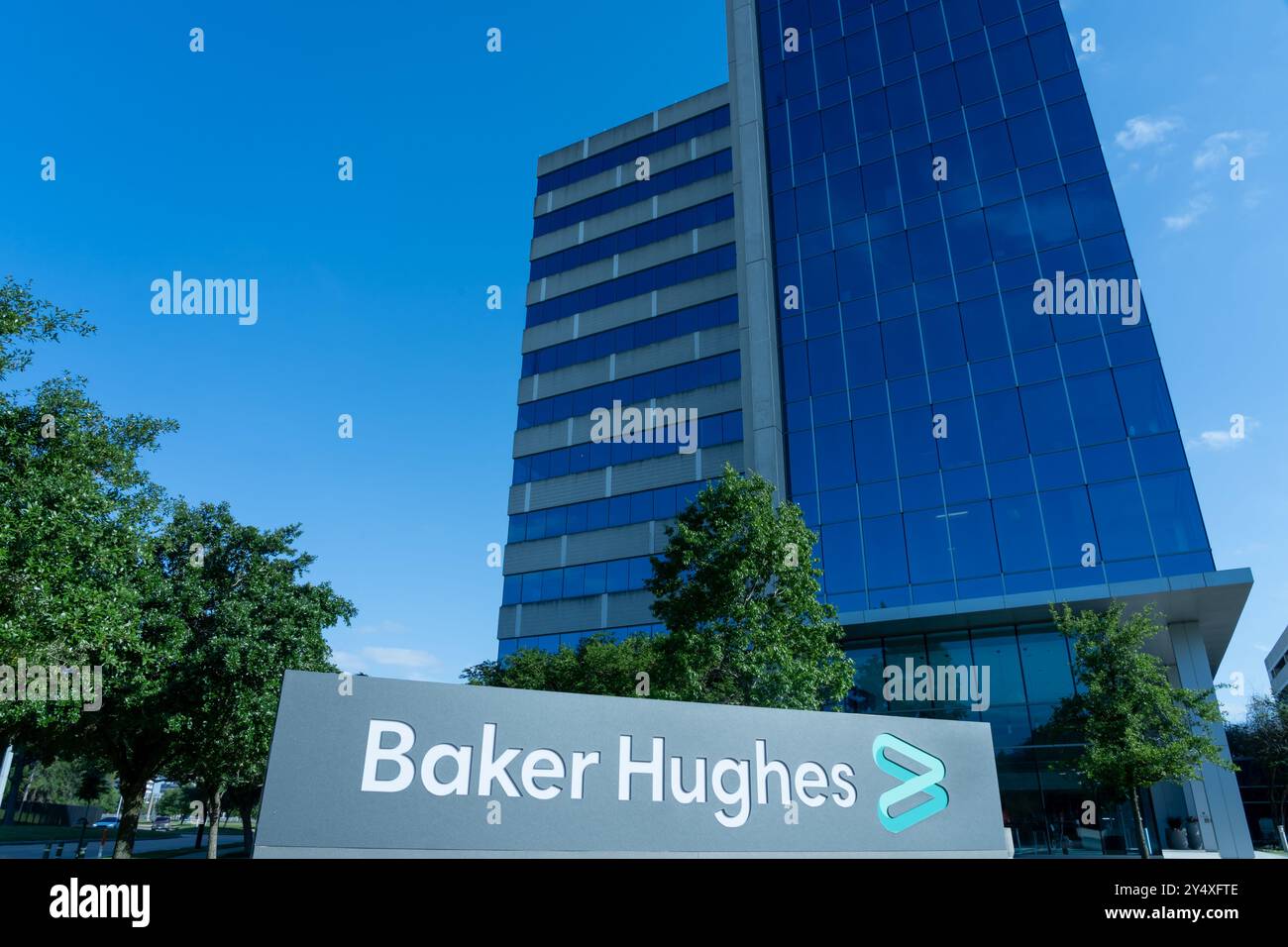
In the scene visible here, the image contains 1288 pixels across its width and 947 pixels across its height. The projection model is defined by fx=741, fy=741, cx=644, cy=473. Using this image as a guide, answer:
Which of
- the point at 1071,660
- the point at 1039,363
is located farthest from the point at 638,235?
the point at 1071,660

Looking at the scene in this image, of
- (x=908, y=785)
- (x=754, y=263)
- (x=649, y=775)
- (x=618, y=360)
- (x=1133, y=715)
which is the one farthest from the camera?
(x=618, y=360)

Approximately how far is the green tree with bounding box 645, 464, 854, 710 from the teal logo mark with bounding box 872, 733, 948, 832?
24.0ft

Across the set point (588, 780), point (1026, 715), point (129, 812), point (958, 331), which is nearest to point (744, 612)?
point (588, 780)

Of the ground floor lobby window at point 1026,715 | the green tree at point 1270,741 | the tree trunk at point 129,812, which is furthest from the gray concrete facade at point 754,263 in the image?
the green tree at point 1270,741

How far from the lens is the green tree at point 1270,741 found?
45.3 metres

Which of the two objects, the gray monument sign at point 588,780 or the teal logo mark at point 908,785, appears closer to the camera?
the gray monument sign at point 588,780

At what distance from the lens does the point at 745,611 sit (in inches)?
854

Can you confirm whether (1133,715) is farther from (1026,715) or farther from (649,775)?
(649,775)

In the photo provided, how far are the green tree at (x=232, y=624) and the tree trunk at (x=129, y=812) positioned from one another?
1.19 meters

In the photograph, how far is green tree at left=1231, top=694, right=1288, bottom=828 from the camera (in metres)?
45.3

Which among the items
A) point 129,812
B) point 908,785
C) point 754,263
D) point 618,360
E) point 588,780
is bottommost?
point 129,812

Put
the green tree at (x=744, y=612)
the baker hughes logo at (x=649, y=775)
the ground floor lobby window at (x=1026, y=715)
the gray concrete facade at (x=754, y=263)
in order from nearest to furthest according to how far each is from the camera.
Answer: the baker hughes logo at (x=649, y=775) < the green tree at (x=744, y=612) < the ground floor lobby window at (x=1026, y=715) < the gray concrete facade at (x=754, y=263)

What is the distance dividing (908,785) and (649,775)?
488 cm

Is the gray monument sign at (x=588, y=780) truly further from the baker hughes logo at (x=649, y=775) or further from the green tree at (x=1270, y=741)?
the green tree at (x=1270, y=741)
